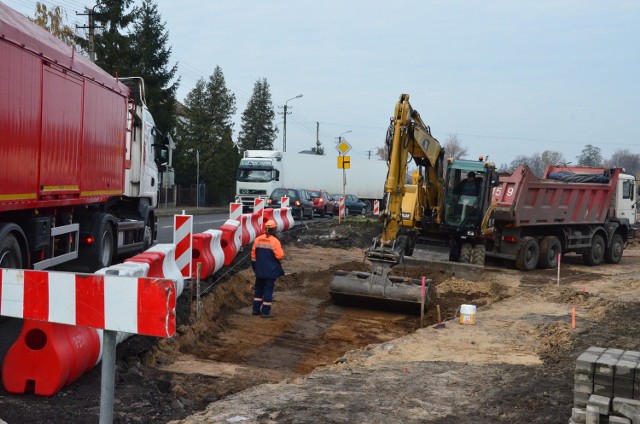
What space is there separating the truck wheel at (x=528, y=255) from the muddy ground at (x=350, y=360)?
2.89 meters

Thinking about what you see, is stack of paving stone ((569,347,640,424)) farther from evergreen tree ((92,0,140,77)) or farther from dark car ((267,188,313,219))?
evergreen tree ((92,0,140,77))

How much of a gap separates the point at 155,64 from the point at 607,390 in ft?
125

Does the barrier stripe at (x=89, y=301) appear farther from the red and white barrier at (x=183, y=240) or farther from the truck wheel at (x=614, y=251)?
the truck wheel at (x=614, y=251)

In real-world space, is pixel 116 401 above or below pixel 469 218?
below

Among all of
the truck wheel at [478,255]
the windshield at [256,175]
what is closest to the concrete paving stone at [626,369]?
the truck wheel at [478,255]

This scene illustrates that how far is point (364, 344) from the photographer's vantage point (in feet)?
33.9

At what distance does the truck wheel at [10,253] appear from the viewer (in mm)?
8498

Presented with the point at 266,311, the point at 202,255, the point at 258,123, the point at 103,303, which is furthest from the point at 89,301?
the point at 258,123

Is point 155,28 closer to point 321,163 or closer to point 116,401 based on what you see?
point 321,163

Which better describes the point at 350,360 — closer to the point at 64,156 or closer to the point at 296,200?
the point at 64,156

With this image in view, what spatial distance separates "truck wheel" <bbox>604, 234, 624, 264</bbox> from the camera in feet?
74.5

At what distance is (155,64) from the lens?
131 feet

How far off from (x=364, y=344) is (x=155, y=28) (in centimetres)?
3379

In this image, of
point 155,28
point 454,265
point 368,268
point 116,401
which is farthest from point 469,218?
point 155,28
